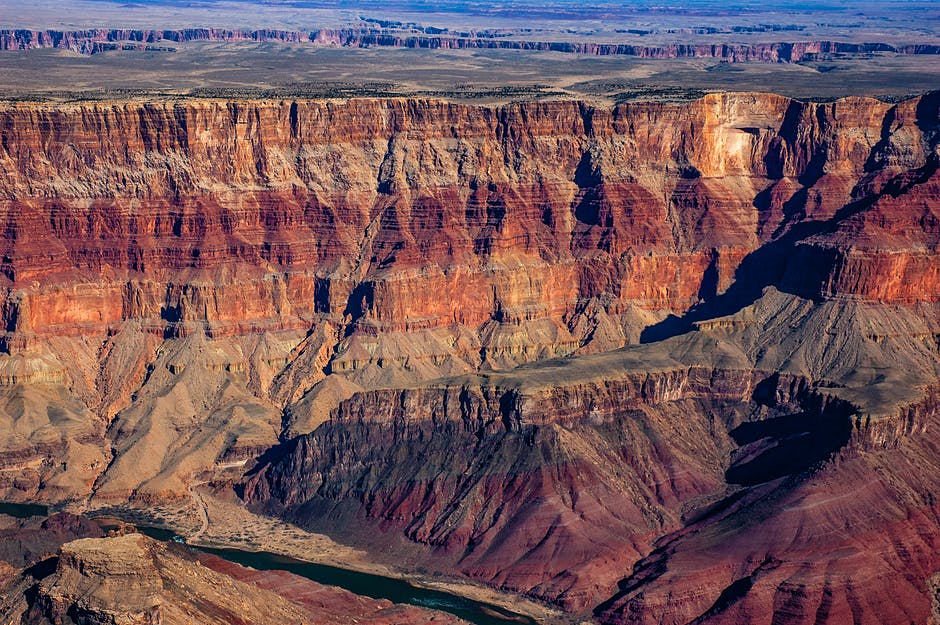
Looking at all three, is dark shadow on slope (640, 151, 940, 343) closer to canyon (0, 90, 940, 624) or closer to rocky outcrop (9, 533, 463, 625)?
canyon (0, 90, 940, 624)

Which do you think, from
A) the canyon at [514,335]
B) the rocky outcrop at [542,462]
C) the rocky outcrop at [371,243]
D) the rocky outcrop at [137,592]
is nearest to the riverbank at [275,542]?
the canyon at [514,335]

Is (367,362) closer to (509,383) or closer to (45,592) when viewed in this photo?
(509,383)

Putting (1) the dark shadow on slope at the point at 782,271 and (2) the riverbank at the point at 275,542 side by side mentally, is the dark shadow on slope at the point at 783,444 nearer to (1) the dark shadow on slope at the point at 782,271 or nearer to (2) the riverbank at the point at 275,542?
(1) the dark shadow on slope at the point at 782,271

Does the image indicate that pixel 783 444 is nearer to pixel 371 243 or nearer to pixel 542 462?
pixel 542 462

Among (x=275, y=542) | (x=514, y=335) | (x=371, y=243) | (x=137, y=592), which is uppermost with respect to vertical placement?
(x=137, y=592)

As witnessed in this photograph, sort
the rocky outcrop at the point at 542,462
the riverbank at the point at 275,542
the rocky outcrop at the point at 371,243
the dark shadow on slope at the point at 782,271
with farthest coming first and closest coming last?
the dark shadow on slope at the point at 782,271 → the rocky outcrop at the point at 371,243 → the rocky outcrop at the point at 542,462 → the riverbank at the point at 275,542

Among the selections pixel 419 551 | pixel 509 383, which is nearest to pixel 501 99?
pixel 509 383

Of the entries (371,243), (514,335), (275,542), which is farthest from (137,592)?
(371,243)

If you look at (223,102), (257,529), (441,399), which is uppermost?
(223,102)
